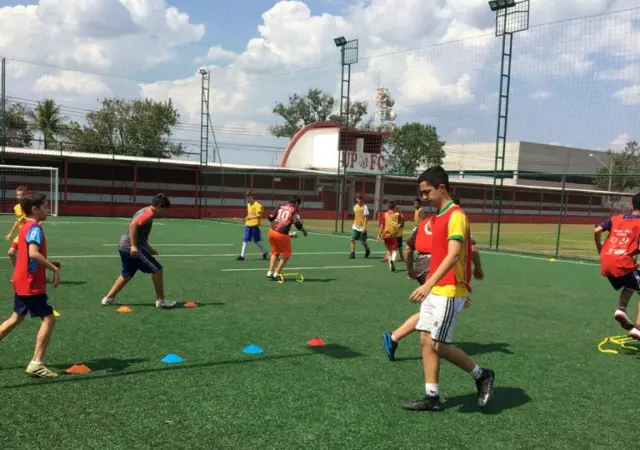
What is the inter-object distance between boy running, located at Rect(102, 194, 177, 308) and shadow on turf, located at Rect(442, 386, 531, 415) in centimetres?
456

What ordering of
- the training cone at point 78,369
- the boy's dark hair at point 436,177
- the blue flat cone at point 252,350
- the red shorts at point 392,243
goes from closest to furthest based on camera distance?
the boy's dark hair at point 436,177 → the training cone at point 78,369 → the blue flat cone at point 252,350 → the red shorts at point 392,243

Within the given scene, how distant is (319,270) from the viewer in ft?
42.9

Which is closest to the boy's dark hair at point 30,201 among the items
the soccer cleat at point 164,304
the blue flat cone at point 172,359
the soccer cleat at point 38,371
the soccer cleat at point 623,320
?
the soccer cleat at point 38,371

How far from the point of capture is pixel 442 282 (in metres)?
4.17

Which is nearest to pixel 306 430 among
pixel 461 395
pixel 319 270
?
pixel 461 395

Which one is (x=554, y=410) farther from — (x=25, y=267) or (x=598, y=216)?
(x=598, y=216)

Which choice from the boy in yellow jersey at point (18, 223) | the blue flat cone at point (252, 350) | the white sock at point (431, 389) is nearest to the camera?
the white sock at point (431, 389)

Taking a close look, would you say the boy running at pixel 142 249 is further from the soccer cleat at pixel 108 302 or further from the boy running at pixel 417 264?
the boy running at pixel 417 264

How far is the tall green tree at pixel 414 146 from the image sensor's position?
58219 mm

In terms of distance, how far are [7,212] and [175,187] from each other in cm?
1057

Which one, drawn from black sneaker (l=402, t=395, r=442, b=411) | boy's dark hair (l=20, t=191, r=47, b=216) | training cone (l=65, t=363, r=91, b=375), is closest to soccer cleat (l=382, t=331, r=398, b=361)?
black sneaker (l=402, t=395, r=442, b=411)

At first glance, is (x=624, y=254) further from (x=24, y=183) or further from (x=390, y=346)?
(x=24, y=183)

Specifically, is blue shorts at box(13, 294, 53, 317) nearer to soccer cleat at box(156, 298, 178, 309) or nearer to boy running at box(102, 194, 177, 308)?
boy running at box(102, 194, 177, 308)

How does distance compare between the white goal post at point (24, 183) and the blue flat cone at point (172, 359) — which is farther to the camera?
the white goal post at point (24, 183)
